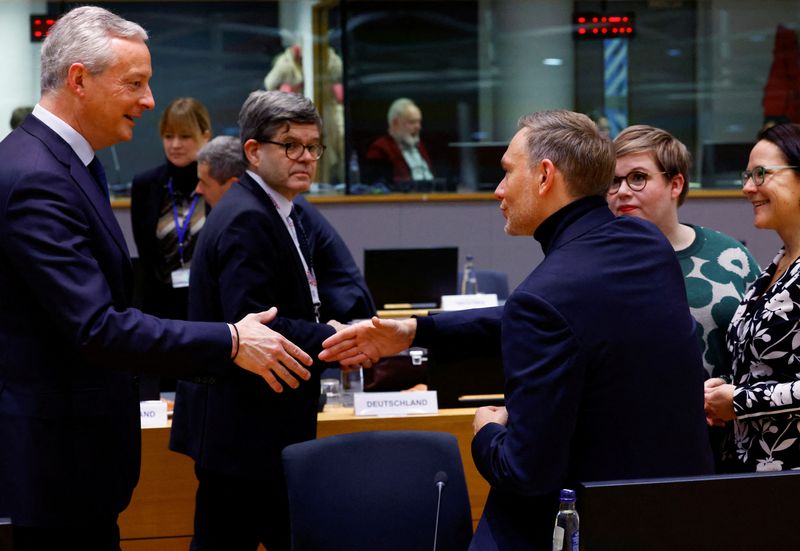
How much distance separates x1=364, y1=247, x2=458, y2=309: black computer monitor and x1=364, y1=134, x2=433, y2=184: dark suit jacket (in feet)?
11.9

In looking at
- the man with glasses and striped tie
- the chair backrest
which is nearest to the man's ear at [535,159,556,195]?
the man with glasses and striped tie

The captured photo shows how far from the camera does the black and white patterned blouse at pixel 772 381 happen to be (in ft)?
8.29

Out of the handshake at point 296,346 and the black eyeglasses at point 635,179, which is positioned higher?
the black eyeglasses at point 635,179

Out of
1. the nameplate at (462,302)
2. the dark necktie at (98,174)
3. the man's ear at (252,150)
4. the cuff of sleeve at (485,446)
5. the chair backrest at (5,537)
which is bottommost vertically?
the nameplate at (462,302)

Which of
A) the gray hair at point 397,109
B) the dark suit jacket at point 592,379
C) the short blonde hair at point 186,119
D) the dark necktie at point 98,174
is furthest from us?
the gray hair at point 397,109

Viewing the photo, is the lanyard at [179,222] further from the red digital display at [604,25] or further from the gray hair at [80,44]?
the red digital display at [604,25]

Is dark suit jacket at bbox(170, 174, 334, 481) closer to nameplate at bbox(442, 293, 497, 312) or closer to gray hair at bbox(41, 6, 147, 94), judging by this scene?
gray hair at bbox(41, 6, 147, 94)

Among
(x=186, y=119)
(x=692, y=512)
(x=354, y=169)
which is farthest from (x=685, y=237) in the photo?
(x=354, y=169)

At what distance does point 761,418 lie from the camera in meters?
2.60

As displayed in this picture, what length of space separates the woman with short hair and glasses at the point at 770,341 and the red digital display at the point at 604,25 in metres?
7.19

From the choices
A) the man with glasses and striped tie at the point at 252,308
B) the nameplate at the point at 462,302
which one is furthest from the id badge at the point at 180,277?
the man with glasses and striped tie at the point at 252,308

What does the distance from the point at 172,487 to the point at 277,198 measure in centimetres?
114

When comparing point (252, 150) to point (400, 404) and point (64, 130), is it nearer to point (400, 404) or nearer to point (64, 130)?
point (64, 130)

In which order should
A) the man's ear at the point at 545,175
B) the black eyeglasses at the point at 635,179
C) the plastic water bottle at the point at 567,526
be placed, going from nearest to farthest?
the plastic water bottle at the point at 567,526 → the man's ear at the point at 545,175 → the black eyeglasses at the point at 635,179
